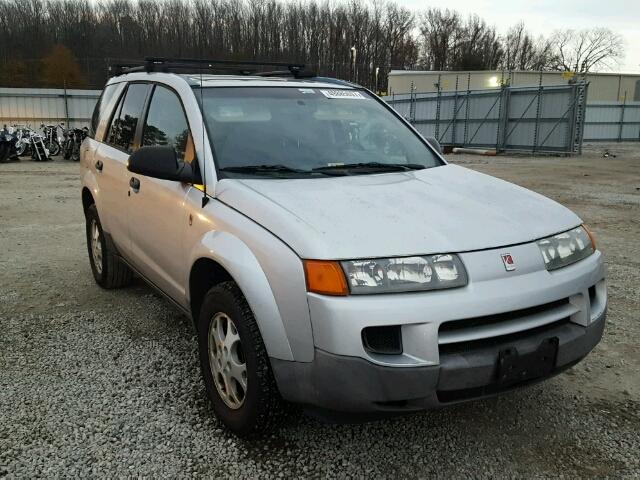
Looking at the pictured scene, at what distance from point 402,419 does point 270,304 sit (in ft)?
3.49

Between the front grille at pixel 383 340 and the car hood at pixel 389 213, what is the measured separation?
0.93ft

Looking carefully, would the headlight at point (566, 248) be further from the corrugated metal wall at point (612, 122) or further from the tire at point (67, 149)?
the corrugated metal wall at point (612, 122)

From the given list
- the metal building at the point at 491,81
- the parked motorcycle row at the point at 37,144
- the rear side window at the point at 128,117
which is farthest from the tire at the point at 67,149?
the metal building at the point at 491,81

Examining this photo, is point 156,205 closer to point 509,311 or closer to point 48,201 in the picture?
point 509,311

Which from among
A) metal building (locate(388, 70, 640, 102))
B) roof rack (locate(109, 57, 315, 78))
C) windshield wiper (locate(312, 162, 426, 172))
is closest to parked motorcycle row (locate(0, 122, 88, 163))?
roof rack (locate(109, 57, 315, 78))

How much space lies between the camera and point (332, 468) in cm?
254

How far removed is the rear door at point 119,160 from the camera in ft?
13.3

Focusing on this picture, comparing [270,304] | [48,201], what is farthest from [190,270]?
[48,201]

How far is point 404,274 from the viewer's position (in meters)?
2.23

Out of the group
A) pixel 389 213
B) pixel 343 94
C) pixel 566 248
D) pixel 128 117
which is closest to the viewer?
pixel 389 213

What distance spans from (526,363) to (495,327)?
0.64ft

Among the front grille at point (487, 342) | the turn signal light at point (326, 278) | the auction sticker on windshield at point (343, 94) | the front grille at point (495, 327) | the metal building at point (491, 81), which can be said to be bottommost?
the front grille at point (487, 342)

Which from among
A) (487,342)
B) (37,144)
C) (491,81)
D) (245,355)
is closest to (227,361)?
(245,355)

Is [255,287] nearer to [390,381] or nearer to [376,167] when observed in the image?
[390,381]
